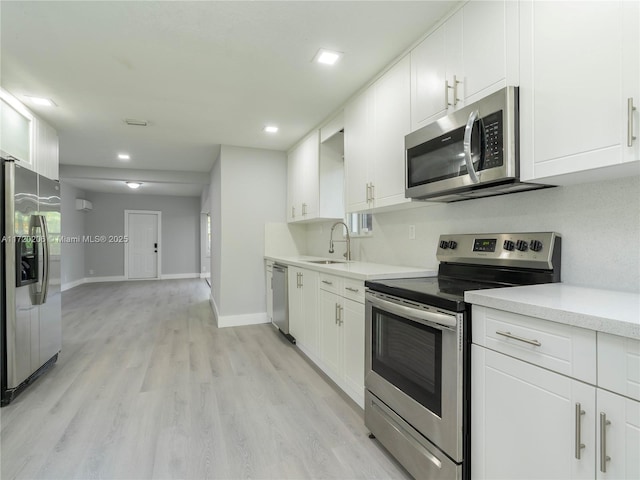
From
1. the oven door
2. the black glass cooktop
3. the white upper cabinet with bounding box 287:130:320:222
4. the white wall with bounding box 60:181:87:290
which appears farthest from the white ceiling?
the white wall with bounding box 60:181:87:290

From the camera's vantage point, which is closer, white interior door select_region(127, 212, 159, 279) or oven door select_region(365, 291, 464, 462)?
oven door select_region(365, 291, 464, 462)

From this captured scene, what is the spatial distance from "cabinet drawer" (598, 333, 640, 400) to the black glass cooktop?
476mm

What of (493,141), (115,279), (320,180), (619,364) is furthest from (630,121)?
(115,279)

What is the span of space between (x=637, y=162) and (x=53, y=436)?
10.4 feet

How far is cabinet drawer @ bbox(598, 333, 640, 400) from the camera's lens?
0.90 metres

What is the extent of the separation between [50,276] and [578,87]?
381cm

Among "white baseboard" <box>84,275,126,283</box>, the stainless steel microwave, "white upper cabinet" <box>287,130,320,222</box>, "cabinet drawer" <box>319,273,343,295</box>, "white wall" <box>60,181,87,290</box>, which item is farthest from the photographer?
"white baseboard" <box>84,275,126,283</box>

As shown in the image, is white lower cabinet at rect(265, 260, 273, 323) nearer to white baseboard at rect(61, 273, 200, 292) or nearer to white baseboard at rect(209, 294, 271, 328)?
white baseboard at rect(209, 294, 271, 328)

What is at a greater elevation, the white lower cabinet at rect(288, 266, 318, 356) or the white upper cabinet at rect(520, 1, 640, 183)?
the white upper cabinet at rect(520, 1, 640, 183)

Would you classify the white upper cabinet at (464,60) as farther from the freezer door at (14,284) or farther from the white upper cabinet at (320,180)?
the freezer door at (14,284)

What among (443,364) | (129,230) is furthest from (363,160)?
(129,230)

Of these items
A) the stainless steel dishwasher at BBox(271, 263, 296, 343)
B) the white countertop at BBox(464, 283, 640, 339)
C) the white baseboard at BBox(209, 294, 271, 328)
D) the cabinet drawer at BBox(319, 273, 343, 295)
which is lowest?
the white baseboard at BBox(209, 294, 271, 328)

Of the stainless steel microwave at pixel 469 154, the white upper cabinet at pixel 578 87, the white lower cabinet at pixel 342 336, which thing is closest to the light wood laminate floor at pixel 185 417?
the white lower cabinet at pixel 342 336

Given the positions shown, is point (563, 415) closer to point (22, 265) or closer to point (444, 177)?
point (444, 177)
